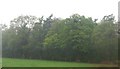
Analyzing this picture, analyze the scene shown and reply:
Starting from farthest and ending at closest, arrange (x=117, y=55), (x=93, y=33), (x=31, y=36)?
(x=31, y=36) → (x=93, y=33) → (x=117, y=55)

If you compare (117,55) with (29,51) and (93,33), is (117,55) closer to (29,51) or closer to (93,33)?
(93,33)

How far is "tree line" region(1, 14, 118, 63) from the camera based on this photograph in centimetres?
2498

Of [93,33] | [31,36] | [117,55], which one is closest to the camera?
[117,55]

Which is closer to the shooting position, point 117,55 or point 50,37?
point 117,55

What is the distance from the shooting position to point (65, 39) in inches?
1062

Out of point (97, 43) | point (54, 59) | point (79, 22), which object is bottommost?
point (54, 59)

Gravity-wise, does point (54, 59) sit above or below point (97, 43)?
below

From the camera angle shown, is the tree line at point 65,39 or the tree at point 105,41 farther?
the tree line at point 65,39

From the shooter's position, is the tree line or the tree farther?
the tree line

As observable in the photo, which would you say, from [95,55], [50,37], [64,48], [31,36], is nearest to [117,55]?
[95,55]

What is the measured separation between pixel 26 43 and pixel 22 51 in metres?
1.06

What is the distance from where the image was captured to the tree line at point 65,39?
24984 millimetres

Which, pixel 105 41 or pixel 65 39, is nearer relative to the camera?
pixel 105 41

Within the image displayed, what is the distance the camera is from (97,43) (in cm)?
2511
